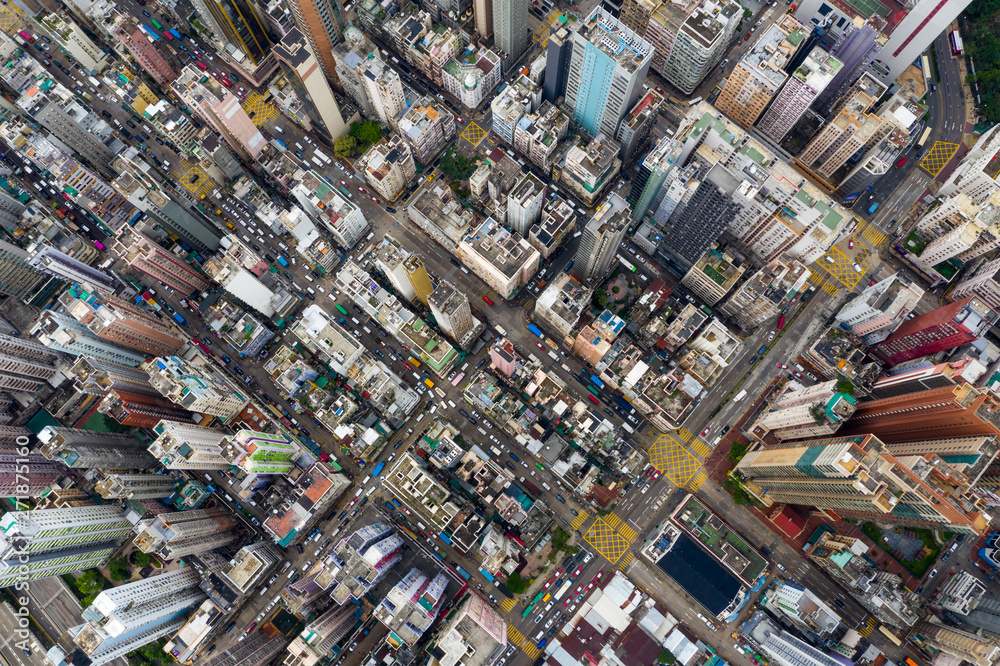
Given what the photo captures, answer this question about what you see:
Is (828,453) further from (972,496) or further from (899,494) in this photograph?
(972,496)

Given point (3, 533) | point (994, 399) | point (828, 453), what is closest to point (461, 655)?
point (828, 453)

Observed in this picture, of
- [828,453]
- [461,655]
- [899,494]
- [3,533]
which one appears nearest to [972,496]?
[899,494]

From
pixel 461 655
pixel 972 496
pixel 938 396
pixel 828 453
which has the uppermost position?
pixel 938 396

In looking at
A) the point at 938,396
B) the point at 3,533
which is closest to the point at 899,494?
the point at 938,396

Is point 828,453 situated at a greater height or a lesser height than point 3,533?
greater

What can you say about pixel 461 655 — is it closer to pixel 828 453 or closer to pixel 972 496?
pixel 828 453

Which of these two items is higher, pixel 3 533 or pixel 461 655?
pixel 461 655

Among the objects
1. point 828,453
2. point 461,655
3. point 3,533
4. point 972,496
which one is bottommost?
point 3,533

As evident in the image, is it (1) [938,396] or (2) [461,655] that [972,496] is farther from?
(2) [461,655]
